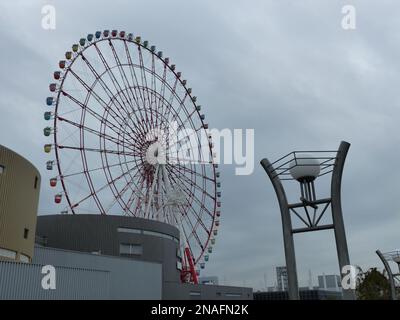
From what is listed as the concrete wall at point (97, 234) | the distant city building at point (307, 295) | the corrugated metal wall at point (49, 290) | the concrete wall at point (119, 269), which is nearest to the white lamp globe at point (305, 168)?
the corrugated metal wall at point (49, 290)

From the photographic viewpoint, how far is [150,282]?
45500 mm

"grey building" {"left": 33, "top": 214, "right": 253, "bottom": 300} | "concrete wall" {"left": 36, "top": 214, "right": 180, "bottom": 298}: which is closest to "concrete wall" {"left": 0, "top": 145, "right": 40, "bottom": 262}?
"grey building" {"left": 33, "top": 214, "right": 253, "bottom": 300}

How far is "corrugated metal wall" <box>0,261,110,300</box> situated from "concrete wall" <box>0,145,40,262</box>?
1777mm

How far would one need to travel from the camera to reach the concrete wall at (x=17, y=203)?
85.1 ft

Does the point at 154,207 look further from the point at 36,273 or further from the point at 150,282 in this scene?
the point at 36,273

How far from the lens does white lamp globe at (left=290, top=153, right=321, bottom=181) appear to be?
35.4 ft

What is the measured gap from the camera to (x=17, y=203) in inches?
1064

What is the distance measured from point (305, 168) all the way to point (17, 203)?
21.4 meters

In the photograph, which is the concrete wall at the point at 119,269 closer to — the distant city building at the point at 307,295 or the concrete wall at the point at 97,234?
the concrete wall at the point at 97,234

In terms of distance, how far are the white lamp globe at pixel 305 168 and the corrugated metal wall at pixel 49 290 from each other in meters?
19.1

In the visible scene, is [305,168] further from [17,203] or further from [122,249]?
[122,249]

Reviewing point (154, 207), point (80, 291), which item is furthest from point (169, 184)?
point (80, 291)
